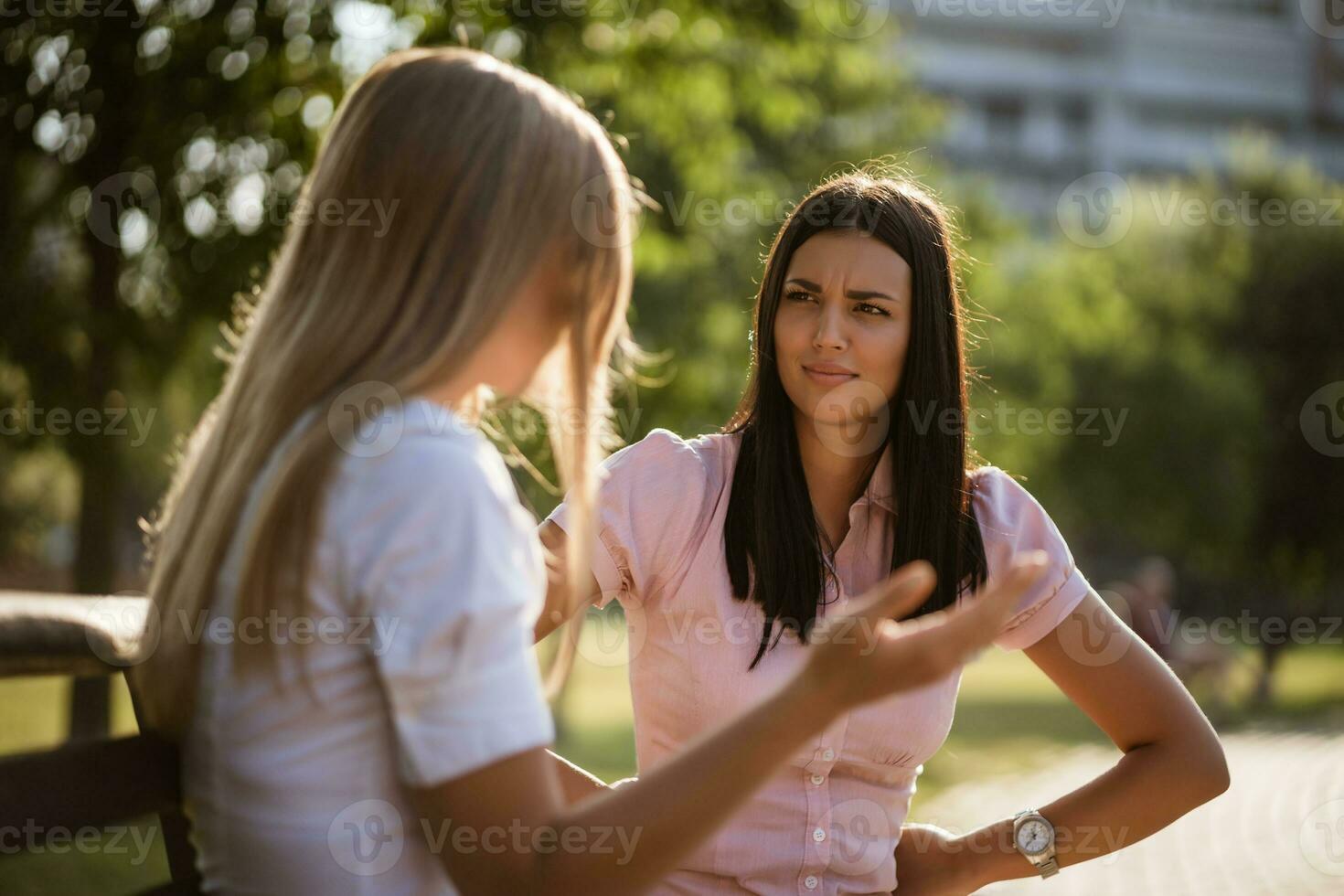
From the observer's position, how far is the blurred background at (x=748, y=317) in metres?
6.15

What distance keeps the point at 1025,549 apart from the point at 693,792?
5.00 feet

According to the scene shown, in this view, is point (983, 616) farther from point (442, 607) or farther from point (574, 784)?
point (574, 784)

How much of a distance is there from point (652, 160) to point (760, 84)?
375cm

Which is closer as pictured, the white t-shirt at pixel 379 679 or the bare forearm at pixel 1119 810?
the white t-shirt at pixel 379 679

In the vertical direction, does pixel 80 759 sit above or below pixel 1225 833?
above

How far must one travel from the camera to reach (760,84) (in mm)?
8336

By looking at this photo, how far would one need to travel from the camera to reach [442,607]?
4.48 ft

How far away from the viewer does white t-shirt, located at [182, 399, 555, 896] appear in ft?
4.52

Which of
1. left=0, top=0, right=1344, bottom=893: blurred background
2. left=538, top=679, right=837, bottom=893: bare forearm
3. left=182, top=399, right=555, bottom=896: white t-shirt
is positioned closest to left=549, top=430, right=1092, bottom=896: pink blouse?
left=0, top=0, right=1344, bottom=893: blurred background

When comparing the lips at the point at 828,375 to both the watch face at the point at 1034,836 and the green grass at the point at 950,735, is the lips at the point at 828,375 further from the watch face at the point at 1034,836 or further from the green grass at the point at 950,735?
the green grass at the point at 950,735

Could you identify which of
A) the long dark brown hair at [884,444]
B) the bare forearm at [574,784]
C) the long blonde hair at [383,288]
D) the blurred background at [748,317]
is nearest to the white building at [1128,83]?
the blurred background at [748,317]

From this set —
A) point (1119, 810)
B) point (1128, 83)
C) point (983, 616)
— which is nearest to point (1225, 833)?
point (1119, 810)

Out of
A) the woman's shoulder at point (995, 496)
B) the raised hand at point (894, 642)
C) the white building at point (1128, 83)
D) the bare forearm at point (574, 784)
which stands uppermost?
the raised hand at point (894, 642)

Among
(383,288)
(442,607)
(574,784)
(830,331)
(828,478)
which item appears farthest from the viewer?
(828,478)
